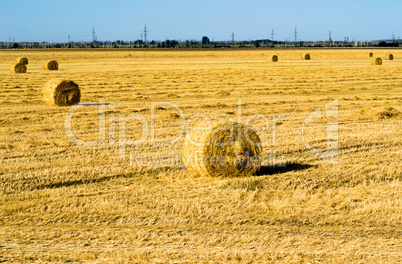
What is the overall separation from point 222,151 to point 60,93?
12.2 m

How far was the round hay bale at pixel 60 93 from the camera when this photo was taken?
20422 millimetres

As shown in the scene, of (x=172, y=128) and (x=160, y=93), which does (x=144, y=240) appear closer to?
(x=172, y=128)

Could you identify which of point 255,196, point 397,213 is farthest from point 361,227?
point 255,196

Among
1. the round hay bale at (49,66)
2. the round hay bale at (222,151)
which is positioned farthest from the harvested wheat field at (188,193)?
the round hay bale at (49,66)

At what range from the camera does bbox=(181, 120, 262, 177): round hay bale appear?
991cm

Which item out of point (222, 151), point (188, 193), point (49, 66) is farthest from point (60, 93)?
point (49, 66)

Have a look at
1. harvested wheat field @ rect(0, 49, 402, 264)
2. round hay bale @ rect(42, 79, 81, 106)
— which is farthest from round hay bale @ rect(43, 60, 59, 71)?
Answer: harvested wheat field @ rect(0, 49, 402, 264)

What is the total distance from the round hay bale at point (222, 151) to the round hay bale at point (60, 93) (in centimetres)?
1148

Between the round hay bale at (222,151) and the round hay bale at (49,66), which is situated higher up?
the round hay bale at (49,66)

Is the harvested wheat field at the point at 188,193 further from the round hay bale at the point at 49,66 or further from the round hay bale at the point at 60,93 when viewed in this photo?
the round hay bale at the point at 49,66

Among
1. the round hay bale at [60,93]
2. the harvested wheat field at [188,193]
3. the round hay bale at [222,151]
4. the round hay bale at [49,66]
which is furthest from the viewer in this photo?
the round hay bale at [49,66]

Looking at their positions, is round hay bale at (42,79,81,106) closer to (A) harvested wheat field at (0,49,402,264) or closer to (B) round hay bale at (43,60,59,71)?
(A) harvested wheat field at (0,49,402,264)

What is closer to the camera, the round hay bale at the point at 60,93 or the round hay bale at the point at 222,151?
the round hay bale at the point at 222,151

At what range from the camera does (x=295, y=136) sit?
14273 millimetres
